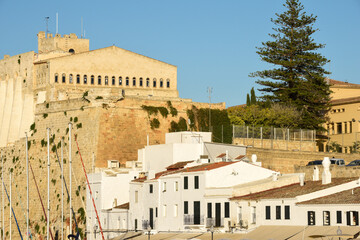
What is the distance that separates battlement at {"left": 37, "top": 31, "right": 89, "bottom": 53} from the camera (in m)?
80.2

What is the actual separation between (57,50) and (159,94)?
8567mm

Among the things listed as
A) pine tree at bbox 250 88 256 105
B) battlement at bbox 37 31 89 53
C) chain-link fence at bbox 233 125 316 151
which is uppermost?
battlement at bbox 37 31 89 53

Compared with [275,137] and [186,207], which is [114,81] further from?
[186,207]

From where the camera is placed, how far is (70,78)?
233 feet

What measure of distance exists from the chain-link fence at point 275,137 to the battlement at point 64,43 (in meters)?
17.0

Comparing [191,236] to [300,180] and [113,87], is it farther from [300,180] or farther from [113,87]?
[113,87]

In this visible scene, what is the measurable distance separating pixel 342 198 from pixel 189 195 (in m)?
9.79

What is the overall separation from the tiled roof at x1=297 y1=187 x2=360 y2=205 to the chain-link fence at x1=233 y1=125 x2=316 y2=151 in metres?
21.3

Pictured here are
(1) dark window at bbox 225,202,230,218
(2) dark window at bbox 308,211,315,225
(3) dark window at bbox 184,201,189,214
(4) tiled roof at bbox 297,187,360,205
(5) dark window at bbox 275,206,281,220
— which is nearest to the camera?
(4) tiled roof at bbox 297,187,360,205

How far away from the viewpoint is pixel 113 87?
7250 cm

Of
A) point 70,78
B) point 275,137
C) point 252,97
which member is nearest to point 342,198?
point 275,137

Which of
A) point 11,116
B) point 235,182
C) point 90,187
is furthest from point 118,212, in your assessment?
point 11,116

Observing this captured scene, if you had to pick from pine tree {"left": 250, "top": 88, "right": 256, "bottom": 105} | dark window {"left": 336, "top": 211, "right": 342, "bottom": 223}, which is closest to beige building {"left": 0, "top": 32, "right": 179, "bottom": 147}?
pine tree {"left": 250, "top": 88, "right": 256, "bottom": 105}

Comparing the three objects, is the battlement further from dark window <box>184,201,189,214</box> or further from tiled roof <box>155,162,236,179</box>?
dark window <box>184,201,189,214</box>
